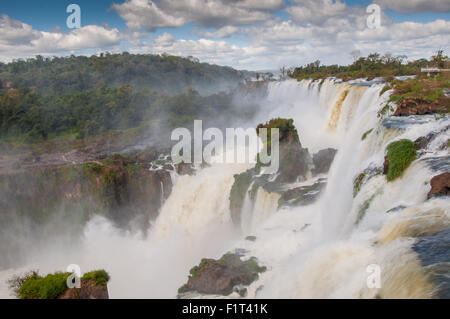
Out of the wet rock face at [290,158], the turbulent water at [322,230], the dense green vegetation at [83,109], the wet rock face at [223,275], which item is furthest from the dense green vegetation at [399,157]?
the dense green vegetation at [83,109]

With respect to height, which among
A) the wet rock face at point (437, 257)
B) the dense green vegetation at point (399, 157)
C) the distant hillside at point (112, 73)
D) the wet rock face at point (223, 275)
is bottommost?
the wet rock face at point (223, 275)

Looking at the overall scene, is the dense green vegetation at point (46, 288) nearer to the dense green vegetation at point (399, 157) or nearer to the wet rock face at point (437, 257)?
the wet rock face at point (437, 257)

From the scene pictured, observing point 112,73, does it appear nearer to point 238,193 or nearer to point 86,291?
point 238,193

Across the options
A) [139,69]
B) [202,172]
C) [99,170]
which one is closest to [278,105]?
[202,172]

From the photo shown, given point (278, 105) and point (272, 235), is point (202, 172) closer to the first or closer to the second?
point (272, 235)
